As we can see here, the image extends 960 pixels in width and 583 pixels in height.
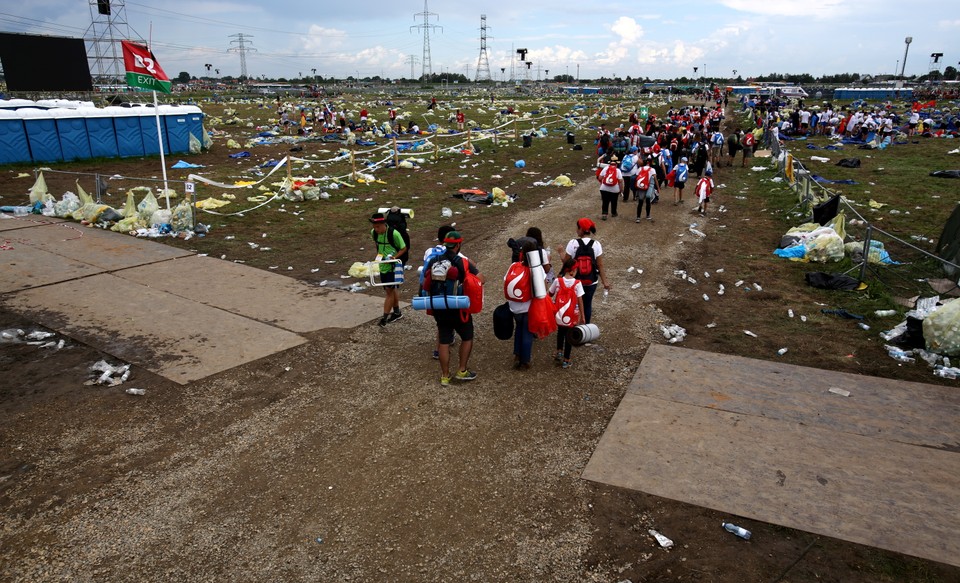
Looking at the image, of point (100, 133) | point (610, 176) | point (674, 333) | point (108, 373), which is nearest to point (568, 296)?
point (674, 333)

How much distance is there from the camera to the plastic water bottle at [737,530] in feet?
12.8

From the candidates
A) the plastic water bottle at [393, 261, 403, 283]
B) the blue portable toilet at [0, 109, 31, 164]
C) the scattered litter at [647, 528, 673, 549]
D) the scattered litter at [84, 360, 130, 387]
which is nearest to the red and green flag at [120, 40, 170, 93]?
the scattered litter at [84, 360, 130, 387]

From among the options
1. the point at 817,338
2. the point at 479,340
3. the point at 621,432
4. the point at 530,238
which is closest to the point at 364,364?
the point at 479,340

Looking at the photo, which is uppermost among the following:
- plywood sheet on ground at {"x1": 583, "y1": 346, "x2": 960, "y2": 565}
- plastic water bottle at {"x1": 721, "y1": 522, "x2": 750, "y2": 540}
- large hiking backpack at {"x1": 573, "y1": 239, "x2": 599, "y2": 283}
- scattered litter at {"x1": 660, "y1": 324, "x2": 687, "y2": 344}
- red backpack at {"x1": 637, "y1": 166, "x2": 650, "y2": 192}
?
red backpack at {"x1": 637, "y1": 166, "x2": 650, "y2": 192}

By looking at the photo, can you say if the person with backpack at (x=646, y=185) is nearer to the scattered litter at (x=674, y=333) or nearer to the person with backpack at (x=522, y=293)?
the scattered litter at (x=674, y=333)

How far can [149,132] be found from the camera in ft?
75.7

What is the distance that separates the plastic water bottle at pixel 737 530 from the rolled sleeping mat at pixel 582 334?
254 centimetres

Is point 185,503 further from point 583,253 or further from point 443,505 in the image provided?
point 583,253

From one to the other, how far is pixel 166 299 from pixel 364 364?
12.4 feet

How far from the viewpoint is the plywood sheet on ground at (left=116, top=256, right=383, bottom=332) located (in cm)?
778

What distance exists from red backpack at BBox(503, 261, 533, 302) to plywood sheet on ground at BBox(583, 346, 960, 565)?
1.43 m

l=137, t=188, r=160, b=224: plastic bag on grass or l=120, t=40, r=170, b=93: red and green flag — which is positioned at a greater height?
l=120, t=40, r=170, b=93: red and green flag

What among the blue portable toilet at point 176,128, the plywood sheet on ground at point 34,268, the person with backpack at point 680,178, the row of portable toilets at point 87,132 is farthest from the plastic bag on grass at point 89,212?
the person with backpack at point 680,178

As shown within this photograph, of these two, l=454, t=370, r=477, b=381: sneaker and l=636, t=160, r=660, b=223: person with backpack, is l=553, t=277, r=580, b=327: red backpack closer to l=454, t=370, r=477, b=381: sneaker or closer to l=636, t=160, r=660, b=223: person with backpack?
l=454, t=370, r=477, b=381: sneaker
